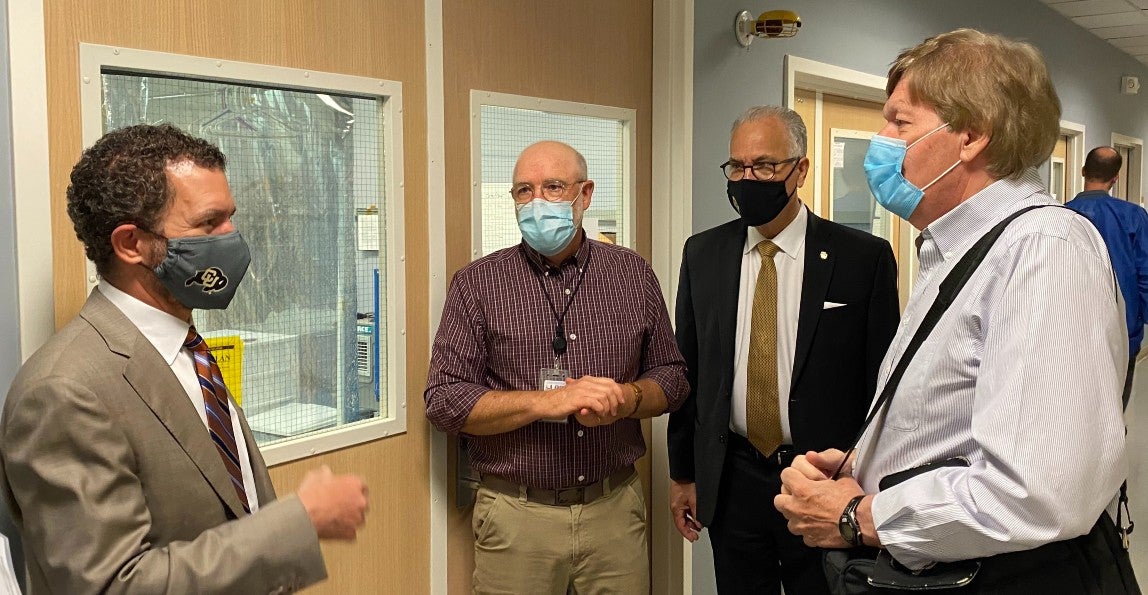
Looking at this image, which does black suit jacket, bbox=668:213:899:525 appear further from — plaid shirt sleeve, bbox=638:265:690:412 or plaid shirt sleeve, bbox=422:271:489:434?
plaid shirt sleeve, bbox=422:271:489:434

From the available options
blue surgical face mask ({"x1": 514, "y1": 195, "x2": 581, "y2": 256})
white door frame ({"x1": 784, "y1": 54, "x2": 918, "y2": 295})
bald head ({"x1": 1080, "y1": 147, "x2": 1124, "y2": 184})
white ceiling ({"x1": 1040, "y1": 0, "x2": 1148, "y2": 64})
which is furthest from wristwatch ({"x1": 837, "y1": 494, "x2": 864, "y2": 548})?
white ceiling ({"x1": 1040, "y1": 0, "x2": 1148, "y2": 64})

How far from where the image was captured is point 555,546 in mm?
2137

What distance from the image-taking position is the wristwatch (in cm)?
130

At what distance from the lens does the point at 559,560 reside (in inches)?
84.5

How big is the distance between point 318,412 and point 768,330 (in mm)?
1119

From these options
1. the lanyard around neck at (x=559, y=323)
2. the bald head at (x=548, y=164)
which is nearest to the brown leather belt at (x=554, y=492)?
the lanyard around neck at (x=559, y=323)

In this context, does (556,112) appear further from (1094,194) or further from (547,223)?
(1094,194)

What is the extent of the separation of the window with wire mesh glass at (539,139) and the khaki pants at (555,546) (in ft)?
2.32

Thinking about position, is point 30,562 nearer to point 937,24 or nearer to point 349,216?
point 349,216

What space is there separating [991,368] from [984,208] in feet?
0.91

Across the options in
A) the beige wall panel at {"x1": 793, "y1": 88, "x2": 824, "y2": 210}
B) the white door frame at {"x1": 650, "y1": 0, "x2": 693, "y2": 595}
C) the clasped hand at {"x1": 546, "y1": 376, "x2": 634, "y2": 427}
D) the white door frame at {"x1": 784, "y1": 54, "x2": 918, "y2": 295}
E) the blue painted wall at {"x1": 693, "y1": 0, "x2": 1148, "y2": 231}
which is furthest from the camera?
the beige wall panel at {"x1": 793, "y1": 88, "x2": 824, "y2": 210}

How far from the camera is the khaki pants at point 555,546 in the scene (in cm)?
214

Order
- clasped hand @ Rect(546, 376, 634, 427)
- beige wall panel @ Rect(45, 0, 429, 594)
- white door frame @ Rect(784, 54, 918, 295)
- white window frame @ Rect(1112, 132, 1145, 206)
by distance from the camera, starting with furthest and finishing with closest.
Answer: white window frame @ Rect(1112, 132, 1145, 206) < white door frame @ Rect(784, 54, 918, 295) < clasped hand @ Rect(546, 376, 634, 427) < beige wall panel @ Rect(45, 0, 429, 594)

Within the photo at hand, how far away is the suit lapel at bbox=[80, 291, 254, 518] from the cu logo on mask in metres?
0.11
